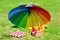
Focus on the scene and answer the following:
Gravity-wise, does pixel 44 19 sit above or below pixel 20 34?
above

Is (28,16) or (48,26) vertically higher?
(28,16)

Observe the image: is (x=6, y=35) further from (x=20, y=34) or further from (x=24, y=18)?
(x=24, y=18)

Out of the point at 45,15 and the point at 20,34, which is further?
the point at 20,34

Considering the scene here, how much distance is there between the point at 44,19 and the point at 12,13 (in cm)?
145

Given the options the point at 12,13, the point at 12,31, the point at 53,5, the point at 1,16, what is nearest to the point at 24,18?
the point at 12,13

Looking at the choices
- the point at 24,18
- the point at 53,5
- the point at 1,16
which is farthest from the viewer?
the point at 53,5

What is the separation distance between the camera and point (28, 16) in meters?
9.16

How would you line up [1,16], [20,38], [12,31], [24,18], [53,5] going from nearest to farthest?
1. [24,18]
2. [20,38]
3. [12,31]
4. [1,16]
5. [53,5]

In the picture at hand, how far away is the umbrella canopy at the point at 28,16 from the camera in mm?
9102

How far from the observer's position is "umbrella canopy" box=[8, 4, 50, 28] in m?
9.10

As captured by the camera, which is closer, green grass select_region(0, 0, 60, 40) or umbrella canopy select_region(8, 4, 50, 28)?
umbrella canopy select_region(8, 4, 50, 28)

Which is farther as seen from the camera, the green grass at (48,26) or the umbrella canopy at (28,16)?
the green grass at (48,26)

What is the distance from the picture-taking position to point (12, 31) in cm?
1198

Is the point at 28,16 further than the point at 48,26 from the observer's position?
No
